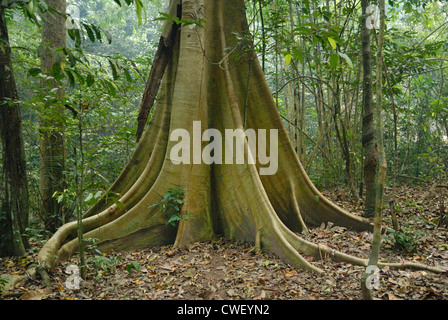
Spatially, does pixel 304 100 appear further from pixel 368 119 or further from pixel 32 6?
pixel 32 6

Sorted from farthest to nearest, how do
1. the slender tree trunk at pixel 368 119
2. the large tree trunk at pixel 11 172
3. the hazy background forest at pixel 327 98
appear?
the hazy background forest at pixel 327 98 → the slender tree trunk at pixel 368 119 → the large tree trunk at pixel 11 172

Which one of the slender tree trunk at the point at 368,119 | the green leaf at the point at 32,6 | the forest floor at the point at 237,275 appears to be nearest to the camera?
the green leaf at the point at 32,6

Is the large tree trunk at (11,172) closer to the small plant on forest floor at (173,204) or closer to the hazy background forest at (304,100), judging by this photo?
the hazy background forest at (304,100)

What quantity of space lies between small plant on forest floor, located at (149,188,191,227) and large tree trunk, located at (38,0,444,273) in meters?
0.07

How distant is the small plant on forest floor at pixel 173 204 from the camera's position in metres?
4.13

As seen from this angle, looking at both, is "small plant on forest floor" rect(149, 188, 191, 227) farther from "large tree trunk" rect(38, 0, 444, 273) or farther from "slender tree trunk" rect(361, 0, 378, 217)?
"slender tree trunk" rect(361, 0, 378, 217)

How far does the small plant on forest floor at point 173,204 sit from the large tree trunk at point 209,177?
0.22ft

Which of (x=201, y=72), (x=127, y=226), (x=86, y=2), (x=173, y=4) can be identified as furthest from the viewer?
(x=86, y=2)

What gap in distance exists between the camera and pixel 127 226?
4.22 m

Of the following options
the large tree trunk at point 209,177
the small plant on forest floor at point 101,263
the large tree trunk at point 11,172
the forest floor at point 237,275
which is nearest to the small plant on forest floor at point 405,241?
the forest floor at point 237,275

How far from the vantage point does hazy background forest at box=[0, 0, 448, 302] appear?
3439mm
